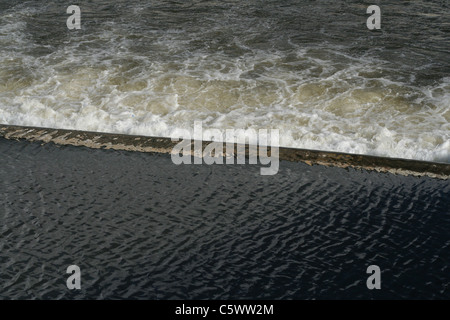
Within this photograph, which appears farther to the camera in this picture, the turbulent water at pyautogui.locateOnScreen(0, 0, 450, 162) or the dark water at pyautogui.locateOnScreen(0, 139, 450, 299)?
the turbulent water at pyautogui.locateOnScreen(0, 0, 450, 162)

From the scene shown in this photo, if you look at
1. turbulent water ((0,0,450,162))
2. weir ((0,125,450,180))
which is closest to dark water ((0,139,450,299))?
weir ((0,125,450,180))

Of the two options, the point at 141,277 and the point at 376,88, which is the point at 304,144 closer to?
the point at 376,88

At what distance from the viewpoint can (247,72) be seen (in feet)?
20.1

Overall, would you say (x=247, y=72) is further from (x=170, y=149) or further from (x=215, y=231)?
(x=215, y=231)

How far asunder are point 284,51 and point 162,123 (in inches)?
89.5

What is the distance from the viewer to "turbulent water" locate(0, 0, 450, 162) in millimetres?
4941

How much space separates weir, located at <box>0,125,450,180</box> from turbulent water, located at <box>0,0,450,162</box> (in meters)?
0.28

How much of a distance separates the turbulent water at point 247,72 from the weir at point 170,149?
28cm

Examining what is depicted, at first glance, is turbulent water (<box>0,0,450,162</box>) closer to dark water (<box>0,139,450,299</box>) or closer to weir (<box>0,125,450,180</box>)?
weir (<box>0,125,450,180</box>)

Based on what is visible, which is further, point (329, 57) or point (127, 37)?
point (127, 37)

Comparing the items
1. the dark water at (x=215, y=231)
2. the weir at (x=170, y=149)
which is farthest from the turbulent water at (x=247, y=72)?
the dark water at (x=215, y=231)

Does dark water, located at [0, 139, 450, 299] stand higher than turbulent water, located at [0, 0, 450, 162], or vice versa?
turbulent water, located at [0, 0, 450, 162]

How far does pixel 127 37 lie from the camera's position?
24.5 feet
